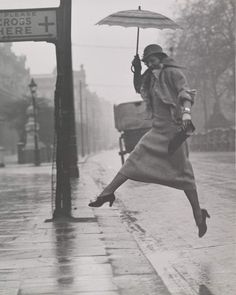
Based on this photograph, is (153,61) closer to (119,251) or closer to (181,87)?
(181,87)

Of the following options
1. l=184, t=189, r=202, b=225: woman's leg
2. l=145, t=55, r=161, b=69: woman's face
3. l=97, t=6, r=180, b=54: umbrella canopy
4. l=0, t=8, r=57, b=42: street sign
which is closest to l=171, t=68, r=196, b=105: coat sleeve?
l=145, t=55, r=161, b=69: woman's face

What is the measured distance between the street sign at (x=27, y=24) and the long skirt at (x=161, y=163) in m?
3.65

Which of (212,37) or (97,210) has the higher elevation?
(212,37)

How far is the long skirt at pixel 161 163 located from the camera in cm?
622

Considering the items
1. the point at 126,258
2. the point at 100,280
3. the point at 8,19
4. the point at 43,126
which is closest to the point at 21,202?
the point at 8,19

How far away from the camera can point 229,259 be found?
5836 mm

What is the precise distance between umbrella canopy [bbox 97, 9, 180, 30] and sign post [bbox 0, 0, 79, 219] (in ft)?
4.31

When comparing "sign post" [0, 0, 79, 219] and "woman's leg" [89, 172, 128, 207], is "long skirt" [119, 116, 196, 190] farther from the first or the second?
"sign post" [0, 0, 79, 219]

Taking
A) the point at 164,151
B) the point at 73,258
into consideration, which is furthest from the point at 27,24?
the point at 73,258

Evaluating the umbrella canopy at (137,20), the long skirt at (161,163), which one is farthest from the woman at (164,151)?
the umbrella canopy at (137,20)

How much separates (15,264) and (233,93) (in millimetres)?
50510

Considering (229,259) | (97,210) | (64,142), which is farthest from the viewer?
(97,210)

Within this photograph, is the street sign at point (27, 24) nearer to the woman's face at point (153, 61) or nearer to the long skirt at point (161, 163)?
the woman's face at point (153, 61)

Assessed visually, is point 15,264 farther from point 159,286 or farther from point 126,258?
point 159,286
